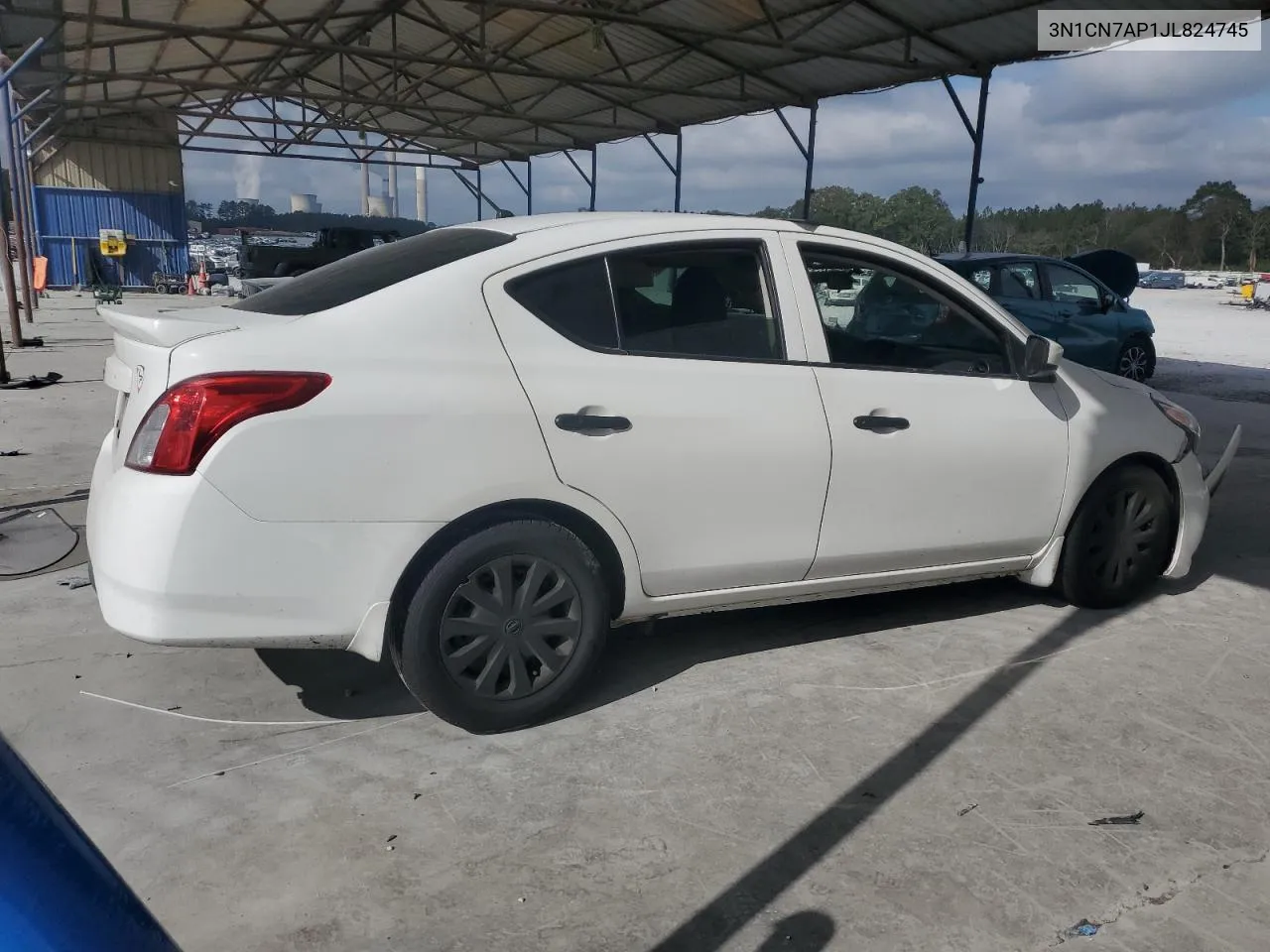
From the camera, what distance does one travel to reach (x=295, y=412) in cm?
286

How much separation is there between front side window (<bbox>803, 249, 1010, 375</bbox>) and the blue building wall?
33.1 metres

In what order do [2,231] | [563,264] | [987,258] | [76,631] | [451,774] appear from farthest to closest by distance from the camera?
[2,231]
[987,258]
[76,631]
[563,264]
[451,774]

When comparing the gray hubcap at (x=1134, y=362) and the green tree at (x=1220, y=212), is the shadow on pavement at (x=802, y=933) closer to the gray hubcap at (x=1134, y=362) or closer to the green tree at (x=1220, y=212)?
the gray hubcap at (x=1134, y=362)

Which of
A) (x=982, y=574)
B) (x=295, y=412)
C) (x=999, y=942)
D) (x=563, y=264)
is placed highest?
(x=563, y=264)

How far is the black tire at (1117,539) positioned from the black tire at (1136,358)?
840cm

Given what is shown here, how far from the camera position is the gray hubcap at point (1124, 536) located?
14.5ft

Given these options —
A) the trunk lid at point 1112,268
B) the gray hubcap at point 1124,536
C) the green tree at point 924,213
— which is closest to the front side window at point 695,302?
the gray hubcap at point 1124,536

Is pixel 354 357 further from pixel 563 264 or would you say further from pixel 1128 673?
pixel 1128 673

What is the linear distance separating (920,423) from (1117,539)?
4.37ft

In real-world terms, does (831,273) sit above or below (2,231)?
below

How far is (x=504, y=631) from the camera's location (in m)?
3.21

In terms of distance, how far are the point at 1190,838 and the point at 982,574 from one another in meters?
1.52

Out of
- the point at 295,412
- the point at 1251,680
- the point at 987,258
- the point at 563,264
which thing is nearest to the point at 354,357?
the point at 295,412

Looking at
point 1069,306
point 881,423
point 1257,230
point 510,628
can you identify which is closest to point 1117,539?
point 881,423
